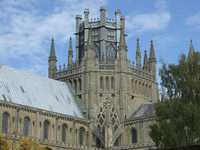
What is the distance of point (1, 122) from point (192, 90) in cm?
3326

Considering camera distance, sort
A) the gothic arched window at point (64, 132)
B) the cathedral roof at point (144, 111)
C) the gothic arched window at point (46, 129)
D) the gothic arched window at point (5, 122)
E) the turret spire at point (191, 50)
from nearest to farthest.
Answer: the turret spire at point (191, 50)
the gothic arched window at point (5, 122)
the gothic arched window at point (46, 129)
the gothic arched window at point (64, 132)
the cathedral roof at point (144, 111)

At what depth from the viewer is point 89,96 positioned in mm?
100562

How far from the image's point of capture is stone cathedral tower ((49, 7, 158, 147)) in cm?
9931

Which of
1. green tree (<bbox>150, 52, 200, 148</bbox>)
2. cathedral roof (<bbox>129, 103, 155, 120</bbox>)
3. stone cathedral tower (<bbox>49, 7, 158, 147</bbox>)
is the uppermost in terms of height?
stone cathedral tower (<bbox>49, 7, 158, 147</bbox>)

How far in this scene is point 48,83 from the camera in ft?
332

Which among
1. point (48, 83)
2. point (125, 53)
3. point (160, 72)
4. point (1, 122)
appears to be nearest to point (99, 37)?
point (125, 53)

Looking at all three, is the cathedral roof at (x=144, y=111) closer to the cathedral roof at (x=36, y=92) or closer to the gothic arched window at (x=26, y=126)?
the cathedral roof at (x=36, y=92)

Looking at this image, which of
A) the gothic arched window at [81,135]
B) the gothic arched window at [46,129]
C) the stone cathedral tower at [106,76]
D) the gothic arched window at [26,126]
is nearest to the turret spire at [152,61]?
the stone cathedral tower at [106,76]

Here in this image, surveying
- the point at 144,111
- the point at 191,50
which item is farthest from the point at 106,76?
the point at 191,50

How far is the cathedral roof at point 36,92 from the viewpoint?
90.6m

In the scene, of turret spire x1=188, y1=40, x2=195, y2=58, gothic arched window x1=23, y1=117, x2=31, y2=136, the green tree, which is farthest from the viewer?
gothic arched window x1=23, y1=117, x2=31, y2=136

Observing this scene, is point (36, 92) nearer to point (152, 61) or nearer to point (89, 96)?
point (89, 96)

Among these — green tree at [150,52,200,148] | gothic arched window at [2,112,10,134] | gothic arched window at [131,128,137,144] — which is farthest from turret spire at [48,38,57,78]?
green tree at [150,52,200,148]

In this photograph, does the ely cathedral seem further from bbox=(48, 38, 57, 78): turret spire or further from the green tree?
the green tree
